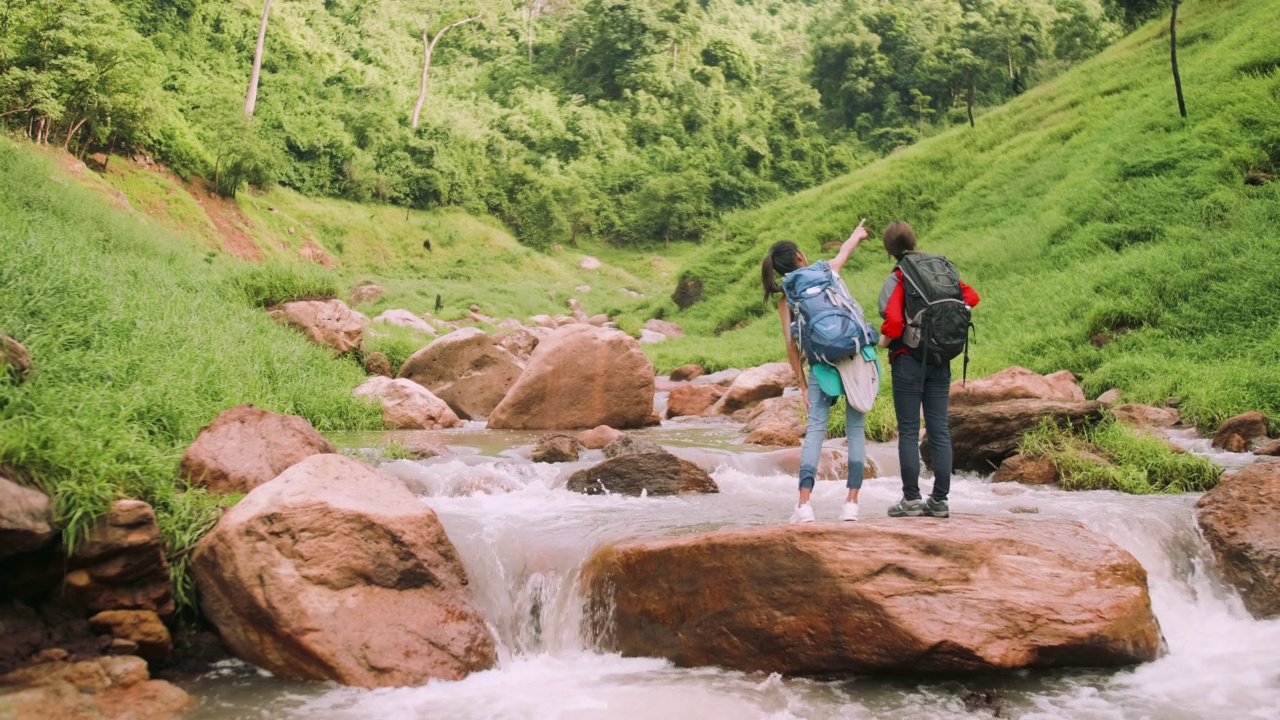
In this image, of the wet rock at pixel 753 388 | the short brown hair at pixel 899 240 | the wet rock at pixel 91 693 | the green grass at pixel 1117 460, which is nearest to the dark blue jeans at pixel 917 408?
the short brown hair at pixel 899 240

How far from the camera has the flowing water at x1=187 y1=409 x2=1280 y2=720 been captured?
14.0 feet

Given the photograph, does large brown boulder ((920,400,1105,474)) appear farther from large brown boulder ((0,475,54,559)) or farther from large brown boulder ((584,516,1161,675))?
large brown boulder ((0,475,54,559))

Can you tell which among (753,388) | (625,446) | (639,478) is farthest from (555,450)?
(753,388)

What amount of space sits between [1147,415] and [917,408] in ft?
23.6

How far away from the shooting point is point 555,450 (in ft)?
31.3

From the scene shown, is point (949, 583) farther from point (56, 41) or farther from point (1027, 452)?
point (56, 41)

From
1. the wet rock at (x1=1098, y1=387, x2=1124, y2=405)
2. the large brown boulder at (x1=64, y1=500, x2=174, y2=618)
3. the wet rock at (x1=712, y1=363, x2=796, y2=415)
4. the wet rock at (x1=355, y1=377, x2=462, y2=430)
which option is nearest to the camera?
the large brown boulder at (x1=64, y1=500, x2=174, y2=618)

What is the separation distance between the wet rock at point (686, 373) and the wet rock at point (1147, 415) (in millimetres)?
9925

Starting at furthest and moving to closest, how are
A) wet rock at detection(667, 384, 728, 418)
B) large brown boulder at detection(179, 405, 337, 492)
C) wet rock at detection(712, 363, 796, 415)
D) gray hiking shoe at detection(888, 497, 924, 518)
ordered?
wet rock at detection(667, 384, 728, 418), wet rock at detection(712, 363, 796, 415), large brown boulder at detection(179, 405, 337, 492), gray hiking shoe at detection(888, 497, 924, 518)

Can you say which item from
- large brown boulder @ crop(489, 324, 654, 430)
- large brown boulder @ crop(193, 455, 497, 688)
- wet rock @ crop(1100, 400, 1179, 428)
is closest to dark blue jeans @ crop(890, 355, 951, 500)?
large brown boulder @ crop(193, 455, 497, 688)

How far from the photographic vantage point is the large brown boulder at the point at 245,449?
5.71 meters

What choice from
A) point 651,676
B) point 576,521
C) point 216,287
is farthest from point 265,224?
point 651,676

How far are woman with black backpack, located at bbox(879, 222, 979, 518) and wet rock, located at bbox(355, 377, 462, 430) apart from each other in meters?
8.38

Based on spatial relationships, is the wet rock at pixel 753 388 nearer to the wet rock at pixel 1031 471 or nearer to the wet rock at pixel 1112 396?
the wet rock at pixel 1112 396
